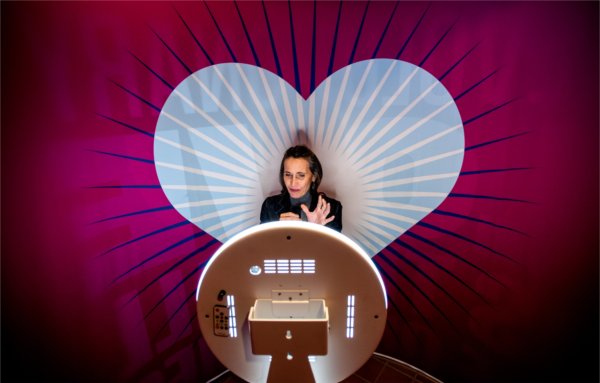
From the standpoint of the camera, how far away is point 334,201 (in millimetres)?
1294

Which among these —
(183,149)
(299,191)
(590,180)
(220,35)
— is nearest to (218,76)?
(220,35)

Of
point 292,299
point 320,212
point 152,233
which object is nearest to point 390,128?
point 320,212

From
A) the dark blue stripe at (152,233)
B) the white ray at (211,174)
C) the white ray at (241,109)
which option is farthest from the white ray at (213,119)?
the dark blue stripe at (152,233)

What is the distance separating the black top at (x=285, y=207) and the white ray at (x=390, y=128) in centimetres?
18

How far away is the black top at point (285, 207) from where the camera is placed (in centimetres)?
129

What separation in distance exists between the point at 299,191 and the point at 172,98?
56 cm

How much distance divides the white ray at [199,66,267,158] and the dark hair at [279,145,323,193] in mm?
89

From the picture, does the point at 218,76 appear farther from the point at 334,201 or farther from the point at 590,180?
the point at 590,180

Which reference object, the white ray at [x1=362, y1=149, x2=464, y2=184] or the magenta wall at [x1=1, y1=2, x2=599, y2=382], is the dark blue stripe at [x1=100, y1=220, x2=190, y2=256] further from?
the white ray at [x1=362, y1=149, x2=464, y2=184]

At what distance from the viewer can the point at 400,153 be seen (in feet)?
4.09

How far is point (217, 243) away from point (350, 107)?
0.73m

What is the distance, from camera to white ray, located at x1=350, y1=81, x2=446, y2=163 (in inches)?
47.5

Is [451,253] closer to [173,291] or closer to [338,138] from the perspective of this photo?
[338,138]

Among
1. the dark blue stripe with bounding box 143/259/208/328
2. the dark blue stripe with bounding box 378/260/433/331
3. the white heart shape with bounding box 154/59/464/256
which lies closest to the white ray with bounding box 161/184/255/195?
the white heart shape with bounding box 154/59/464/256
